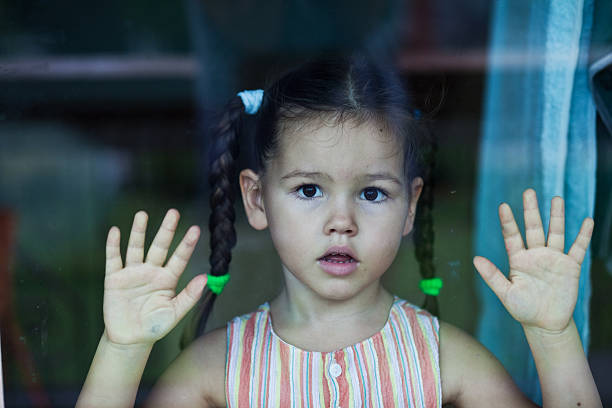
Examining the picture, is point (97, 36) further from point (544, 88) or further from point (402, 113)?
point (544, 88)

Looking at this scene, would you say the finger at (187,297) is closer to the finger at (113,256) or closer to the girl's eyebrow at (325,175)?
the finger at (113,256)

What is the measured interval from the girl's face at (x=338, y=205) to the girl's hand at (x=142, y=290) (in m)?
0.20

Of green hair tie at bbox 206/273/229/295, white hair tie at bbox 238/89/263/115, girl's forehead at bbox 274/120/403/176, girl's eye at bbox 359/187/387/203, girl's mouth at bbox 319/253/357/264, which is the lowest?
green hair tie at bbox 206/273/229/295

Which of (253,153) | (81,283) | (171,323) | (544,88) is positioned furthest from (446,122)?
(81,283)

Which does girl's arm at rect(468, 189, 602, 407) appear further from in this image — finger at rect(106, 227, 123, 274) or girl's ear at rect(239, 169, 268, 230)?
finger at rect(106, 227, 123, 274)

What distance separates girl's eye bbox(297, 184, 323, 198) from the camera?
101 cm

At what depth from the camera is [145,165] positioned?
1809 mm

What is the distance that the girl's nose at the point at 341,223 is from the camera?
3.21 feet

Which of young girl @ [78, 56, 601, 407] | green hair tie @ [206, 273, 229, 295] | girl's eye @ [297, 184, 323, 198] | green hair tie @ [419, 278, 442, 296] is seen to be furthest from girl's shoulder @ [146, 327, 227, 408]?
green hair tie @ [419, 278, 442, 296]

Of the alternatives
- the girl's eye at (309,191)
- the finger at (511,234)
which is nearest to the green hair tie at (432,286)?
the finger at (511,234)

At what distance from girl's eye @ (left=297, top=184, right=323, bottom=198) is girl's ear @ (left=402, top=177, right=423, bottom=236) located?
0.20 m

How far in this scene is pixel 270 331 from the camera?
1.10 metres

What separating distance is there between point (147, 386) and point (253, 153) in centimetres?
49

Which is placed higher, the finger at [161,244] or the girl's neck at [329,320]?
the finger at [161,244]
